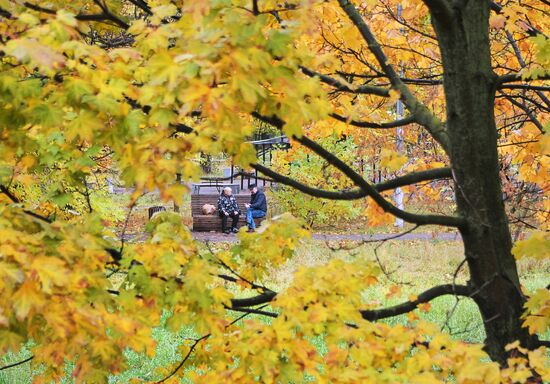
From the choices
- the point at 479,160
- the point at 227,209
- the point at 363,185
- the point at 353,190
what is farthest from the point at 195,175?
the point at 227,209

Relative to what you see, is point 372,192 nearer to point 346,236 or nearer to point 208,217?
point 346,236

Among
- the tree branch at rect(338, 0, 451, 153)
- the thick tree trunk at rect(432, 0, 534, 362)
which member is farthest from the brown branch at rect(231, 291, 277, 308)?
the tree branch at rect(338, 0, 451, 153)

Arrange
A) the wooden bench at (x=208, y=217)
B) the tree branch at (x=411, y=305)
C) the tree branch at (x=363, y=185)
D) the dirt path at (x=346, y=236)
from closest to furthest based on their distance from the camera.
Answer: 1. the tree branch at (x=363, y=185)
2. the tree branch at (x=411, y=305)
3. the dirt path at (x=346, y=236)
4. the wooden bench at (x=208, y=217)

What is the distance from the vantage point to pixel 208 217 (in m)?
19.2

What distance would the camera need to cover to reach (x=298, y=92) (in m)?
2.40

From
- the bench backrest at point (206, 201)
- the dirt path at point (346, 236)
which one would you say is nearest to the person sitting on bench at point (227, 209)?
the dirt path at point (346, 236)

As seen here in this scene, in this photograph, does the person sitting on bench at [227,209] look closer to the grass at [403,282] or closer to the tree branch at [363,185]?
the grass at [403,282]

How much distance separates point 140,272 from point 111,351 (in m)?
0.50

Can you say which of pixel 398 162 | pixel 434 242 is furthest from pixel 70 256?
pixel 434 242

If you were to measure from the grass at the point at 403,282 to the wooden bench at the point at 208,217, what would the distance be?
372cm

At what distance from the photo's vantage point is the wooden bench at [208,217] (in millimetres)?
→ 19250

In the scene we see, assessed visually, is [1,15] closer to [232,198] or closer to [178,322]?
[178,322]

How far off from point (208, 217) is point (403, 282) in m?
13.6

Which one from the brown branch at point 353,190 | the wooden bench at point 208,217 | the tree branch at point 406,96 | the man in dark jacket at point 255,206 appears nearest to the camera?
the brown branch at point 353,190
